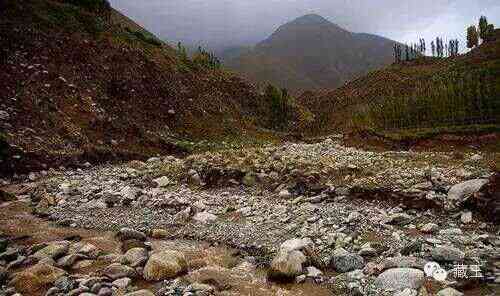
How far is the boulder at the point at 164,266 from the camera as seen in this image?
12828 millimetres

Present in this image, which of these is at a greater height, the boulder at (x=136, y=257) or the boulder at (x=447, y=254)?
the boulder at (x=447, y=254)

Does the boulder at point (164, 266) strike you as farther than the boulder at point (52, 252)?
No

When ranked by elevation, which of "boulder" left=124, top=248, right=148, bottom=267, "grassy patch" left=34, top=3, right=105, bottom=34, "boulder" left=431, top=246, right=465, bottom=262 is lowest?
"boulder" left=124, top=248, right=148, bottom=267

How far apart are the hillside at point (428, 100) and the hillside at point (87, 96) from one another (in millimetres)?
25998

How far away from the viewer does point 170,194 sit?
22516mm

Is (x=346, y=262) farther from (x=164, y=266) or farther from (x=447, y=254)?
(x=164, y=266)

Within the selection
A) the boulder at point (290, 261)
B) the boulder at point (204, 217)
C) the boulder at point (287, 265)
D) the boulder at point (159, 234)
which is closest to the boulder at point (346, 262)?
the boulder at point (290, 261)

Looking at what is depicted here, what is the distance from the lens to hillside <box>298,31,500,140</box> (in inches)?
2697

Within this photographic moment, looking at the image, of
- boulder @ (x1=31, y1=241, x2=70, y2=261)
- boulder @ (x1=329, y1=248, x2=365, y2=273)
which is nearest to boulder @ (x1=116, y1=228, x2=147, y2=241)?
boulder @ (x1=31, y1=241, x2=70, y2=261)

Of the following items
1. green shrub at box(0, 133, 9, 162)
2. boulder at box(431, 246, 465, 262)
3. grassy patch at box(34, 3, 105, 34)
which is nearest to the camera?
boulder at box(431, 246, 465, 262)

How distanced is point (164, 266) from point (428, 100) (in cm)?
7076

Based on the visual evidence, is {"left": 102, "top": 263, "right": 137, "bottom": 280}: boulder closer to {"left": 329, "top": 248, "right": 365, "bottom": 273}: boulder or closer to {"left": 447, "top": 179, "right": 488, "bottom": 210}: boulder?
{"left": 329, "top": 248, "right": 365, "bottom": 273}: boulder

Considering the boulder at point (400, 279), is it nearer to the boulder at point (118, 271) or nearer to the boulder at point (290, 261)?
the boulder at point (290, 261)

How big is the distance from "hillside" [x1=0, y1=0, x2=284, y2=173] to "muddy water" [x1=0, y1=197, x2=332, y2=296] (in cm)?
1439
